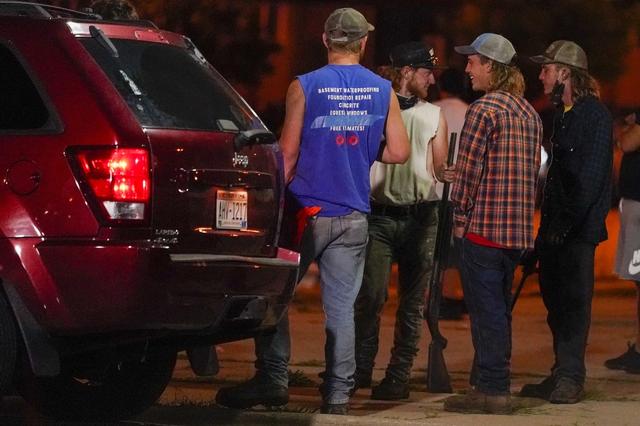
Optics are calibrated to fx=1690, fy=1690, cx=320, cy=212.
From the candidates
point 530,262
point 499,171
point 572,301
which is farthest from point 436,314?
point 499,171

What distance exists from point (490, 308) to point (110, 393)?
75.0 inches

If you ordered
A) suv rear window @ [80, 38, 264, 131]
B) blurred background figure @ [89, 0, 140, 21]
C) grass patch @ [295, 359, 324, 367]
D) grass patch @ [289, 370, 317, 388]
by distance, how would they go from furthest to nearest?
grass patch @ [295, 359, 324, 367], grass patch @ [289, 370, 317, 388], blurred background figure @ [89, 0, 140, 21], suv rear window @ [80, 38, 264, 131]

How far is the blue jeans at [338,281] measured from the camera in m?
8.02

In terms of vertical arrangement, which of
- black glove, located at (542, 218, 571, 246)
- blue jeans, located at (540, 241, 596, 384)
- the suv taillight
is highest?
the suv taillight

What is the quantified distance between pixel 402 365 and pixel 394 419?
4.06 ft

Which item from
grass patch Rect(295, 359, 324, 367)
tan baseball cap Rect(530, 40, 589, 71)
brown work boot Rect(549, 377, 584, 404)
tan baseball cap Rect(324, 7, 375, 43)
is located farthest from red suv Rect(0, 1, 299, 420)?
grass patch Rect(295, 359, 324, 367)

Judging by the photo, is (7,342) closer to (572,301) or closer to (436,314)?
(436,314)

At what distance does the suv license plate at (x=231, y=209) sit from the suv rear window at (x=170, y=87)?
31 centimetres

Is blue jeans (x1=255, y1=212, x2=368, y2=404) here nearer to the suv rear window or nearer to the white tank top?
the suv rear window

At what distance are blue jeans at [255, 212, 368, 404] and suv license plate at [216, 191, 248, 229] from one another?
746mm

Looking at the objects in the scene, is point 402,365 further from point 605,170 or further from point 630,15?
point 630,15

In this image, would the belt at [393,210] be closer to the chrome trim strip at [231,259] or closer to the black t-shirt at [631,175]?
the chrome trim strip at [231,259]

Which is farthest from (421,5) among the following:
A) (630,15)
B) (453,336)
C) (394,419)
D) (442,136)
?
(394,419)

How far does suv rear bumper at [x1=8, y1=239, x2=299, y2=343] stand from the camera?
672cm
